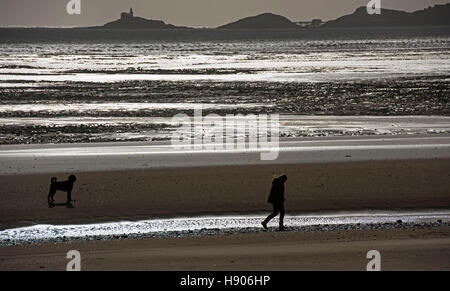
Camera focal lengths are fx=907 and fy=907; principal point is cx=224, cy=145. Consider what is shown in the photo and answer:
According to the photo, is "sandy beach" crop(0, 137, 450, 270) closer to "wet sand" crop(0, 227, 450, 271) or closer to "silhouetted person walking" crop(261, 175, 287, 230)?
"wet sand" crop(0, 227, 450, 271)

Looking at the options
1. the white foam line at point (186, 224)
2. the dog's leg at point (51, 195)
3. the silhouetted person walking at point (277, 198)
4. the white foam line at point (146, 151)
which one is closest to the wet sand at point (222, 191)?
the dog's leg at point (51, 195)

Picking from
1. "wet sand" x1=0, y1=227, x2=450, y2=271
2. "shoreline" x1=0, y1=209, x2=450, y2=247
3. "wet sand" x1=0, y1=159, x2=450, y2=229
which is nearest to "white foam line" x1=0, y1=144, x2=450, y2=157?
"wet sand" x1=0, y1=159, x2=450, y2=229

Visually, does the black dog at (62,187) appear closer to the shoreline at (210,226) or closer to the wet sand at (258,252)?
the shoreline at (210,226)

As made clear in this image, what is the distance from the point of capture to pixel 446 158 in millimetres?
24719

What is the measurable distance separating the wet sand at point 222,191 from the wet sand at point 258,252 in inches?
109

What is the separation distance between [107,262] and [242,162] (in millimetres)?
11160

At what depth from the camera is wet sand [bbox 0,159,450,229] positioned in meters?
18.4

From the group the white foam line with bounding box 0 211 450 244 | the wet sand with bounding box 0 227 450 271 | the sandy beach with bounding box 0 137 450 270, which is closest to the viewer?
the wet sand with bounding box 0 227 450 271

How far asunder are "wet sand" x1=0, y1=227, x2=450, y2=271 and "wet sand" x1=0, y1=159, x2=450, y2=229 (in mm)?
2781

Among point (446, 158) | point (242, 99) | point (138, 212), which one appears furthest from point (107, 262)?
point (242, 99)

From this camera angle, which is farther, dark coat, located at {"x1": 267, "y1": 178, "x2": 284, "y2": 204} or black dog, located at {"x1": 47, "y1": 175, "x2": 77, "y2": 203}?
black dog, located at {"x1": 47, "y1": 175, "x2": 77, "y2": 203}

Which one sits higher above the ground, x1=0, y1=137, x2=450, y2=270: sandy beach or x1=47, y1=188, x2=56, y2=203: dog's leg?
x1=47, y1=188, x2=56, y2=203: dog's leg
